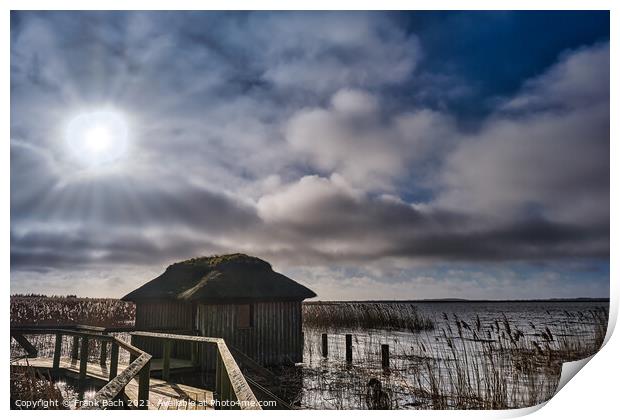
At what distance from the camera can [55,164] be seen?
970cm

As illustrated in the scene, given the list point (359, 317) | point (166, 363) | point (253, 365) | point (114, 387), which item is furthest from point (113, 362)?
point (359, 317)

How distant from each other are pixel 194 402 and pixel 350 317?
16070 millimetres

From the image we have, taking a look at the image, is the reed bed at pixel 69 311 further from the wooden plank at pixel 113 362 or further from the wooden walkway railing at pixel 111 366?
the wooden plank at pixel 113 362

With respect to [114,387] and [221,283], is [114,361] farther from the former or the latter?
[221,283]

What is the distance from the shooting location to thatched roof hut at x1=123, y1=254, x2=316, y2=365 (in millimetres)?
13406

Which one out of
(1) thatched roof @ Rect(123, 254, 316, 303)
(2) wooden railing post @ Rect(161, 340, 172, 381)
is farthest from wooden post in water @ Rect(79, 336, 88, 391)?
(1) thatched roof @ Rect(123, 254, 316, 303)

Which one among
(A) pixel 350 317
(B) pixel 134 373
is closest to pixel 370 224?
(B) pixel 134 373

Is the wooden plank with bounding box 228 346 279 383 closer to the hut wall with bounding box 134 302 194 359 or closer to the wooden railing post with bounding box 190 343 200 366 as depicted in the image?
the wooden railing post with bounding box 190 343 200 366

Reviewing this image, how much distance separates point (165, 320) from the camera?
1420 cm
